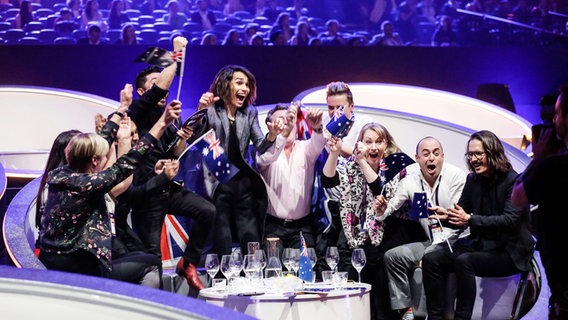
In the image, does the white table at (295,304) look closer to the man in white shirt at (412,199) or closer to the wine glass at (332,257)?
the wine glass at (332,257)

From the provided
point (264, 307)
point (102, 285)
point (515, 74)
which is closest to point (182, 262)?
point (264, 307)

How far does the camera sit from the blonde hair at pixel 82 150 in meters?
3.74

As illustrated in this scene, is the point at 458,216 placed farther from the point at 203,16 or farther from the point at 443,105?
the point at 203,16

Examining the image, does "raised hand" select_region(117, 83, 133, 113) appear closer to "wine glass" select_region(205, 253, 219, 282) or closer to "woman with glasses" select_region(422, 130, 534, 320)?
"wine glass" select_region(205, 253, 219, 282)

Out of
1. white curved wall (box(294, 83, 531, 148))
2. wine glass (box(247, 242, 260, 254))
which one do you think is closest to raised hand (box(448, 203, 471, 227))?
wine glass (box(247, 242, 260, 254))

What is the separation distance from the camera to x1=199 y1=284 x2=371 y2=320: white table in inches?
165

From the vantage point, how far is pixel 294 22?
446 inches

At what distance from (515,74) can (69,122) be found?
240 inches

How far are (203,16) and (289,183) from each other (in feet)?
20.3

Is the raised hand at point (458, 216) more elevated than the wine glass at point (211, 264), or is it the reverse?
the raised hand at point (458, 216)

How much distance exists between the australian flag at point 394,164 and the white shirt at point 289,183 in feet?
1.45

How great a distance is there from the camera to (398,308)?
4.89 m

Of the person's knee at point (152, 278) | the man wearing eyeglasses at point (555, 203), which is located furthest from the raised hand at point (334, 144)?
the man wearing eyeglasses at point (555, 203)

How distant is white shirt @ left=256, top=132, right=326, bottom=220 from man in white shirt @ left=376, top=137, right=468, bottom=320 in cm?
52
